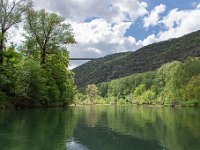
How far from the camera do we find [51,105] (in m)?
61.5

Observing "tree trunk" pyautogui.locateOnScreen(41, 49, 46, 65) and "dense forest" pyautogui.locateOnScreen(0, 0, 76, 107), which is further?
Answer: "tree trunk" pyautogui.locateOnScreen(41, 49, 46, 65)

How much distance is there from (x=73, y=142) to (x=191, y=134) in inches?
292

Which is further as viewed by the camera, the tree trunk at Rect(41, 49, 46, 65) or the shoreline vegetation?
the tree trunk at Rect(41, 49, 46, 65)

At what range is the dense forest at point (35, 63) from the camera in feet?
167

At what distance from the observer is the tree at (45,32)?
60.4 m

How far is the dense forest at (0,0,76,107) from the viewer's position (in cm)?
5100

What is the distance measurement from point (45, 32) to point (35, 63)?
990 cm

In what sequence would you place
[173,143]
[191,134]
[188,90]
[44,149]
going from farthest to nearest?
[188,90] < [191,134] < [173,143] < [44,149]

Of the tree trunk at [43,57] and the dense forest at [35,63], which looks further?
the tree trunk at [43,57]

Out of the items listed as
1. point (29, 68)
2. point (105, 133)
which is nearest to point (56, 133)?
point (105, 133)

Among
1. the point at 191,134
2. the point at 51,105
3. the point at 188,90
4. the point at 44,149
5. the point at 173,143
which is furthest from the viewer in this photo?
the point at 188,90

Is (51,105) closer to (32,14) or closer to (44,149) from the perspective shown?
(32,14)

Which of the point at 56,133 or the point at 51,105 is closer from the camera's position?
the point at 56,133

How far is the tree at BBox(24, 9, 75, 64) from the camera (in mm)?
60406
